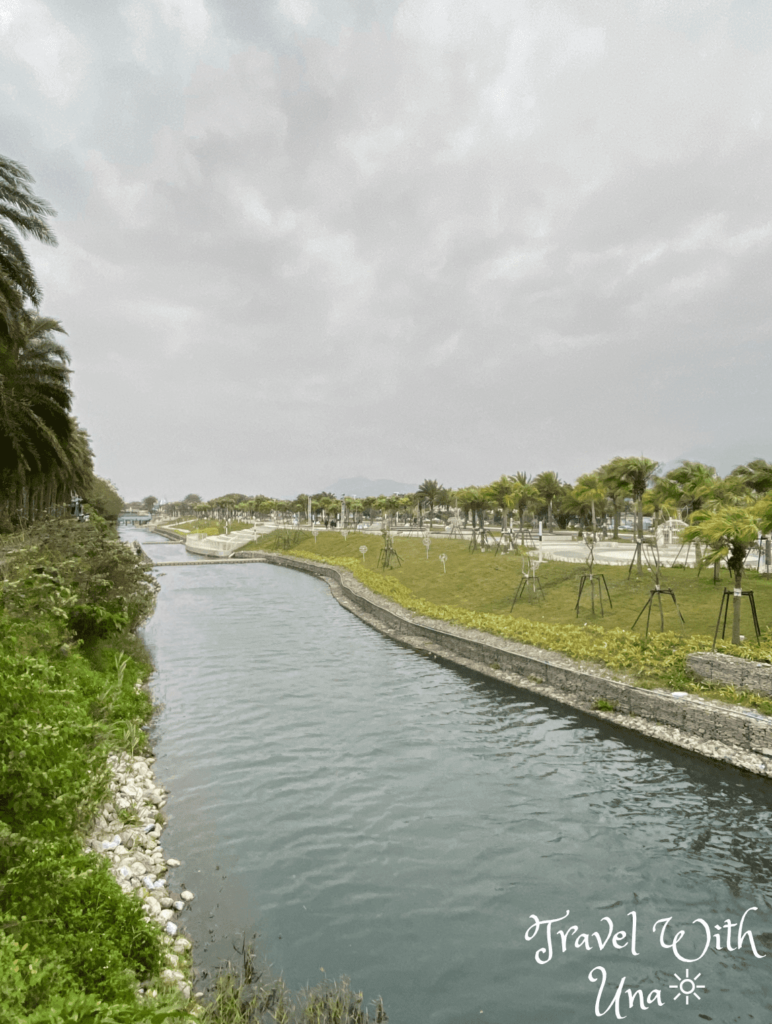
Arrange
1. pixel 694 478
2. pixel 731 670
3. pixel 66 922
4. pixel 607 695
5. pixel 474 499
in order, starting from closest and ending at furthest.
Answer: pixel 66 922 < pixel 731 670 < pixel 607 695 < pixel 694 478 < pixel 474 499

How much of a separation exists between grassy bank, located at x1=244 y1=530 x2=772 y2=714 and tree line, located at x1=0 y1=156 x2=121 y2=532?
25.5 m

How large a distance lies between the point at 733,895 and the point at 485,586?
28.1 meters

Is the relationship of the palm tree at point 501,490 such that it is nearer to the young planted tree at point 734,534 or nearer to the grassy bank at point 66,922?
the young planted tree at point 734,534

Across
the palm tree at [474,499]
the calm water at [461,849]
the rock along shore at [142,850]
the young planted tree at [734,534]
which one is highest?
the palm tree at [474,499]

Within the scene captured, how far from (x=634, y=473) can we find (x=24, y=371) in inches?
1589

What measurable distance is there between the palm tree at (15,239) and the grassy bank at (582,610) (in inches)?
1056

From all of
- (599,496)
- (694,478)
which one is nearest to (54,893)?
(694,478)

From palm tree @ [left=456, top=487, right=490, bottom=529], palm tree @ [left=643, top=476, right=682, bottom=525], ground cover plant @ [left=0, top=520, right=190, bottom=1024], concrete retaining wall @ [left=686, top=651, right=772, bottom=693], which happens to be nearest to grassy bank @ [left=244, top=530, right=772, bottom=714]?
concrete retaining wall @ [left=686, top=651, right=772, bottom=693]

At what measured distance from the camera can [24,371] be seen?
3884 cm

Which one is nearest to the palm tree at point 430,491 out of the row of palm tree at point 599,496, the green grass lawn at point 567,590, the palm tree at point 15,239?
the row of palm tree at point 599,496

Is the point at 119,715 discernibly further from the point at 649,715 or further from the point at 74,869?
the point at 649,715

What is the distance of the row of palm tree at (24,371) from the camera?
25.4 m

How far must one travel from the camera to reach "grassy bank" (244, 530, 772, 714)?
20.1m

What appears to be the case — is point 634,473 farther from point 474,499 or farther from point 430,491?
point 430,491
